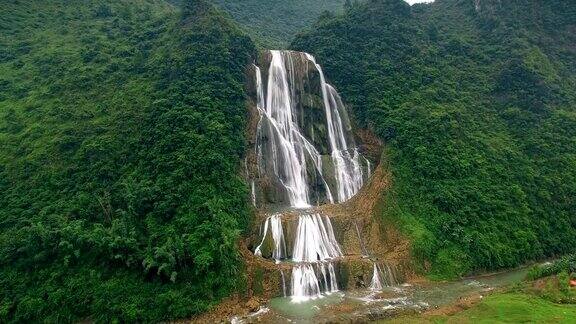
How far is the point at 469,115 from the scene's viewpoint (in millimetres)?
39188

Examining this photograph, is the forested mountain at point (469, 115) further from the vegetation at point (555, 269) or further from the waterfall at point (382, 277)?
the vegetation at point (555, 269)

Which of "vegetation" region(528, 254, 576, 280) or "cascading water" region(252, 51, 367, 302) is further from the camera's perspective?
"cascading water" region(252, 51, 367, 302)

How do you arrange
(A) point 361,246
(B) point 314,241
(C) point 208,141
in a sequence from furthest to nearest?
(C) point 208,141 → (A) point 361,246 → (B) point 314,241

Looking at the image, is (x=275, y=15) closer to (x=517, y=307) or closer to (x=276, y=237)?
(x=276, y=237)

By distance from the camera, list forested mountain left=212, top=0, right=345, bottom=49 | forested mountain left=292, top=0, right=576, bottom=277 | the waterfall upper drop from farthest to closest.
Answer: forested mountain left=212, top=0, right=345, bottom=49 < the waterfall upper drop < forested mountain left=292, top=0, right=576, bottom=277

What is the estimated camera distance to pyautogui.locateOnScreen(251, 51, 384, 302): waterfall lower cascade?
27.0 metres

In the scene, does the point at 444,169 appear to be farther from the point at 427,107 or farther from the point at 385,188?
the point at 427,107

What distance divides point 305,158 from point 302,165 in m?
0.78

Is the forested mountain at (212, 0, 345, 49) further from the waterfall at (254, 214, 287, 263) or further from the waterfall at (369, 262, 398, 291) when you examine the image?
the waterfall at (369, 262, 398, 291)

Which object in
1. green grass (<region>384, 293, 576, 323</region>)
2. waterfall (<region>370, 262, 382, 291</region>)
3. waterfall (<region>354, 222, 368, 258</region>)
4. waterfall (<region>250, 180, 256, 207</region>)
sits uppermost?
waterfall (<region>250, 180, 256, 207</region>)

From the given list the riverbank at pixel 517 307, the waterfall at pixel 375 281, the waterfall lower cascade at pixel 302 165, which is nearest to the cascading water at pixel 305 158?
the waterfall lower cascade at pixel 302 165

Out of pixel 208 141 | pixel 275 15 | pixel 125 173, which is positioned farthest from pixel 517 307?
pixel 275 15

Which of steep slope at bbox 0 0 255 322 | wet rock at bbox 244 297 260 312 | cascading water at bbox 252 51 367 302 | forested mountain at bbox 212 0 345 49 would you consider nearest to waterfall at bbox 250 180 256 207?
cascading water at bbox 252 51 367 302

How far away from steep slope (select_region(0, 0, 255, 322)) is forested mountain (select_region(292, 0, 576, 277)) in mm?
11437
